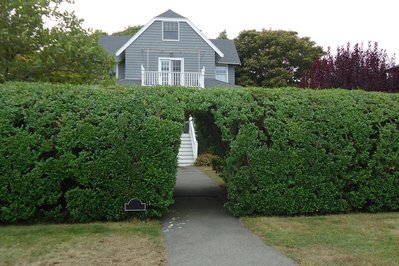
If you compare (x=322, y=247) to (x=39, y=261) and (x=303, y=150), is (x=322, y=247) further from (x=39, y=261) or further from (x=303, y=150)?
(x=39, y=261)

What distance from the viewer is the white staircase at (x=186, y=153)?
20094 millimetres

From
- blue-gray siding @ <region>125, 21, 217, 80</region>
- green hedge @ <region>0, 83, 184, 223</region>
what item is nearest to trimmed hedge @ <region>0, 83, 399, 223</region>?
green hedge @ <region>0, 83, 184, 223</region>

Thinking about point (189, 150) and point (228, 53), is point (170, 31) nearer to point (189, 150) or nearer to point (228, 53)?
point (228, 53)

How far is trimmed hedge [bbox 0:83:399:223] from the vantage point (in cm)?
739

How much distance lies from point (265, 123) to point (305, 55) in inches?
1150

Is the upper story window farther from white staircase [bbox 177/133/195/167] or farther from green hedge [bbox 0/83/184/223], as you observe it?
green hedge [bbox 0/83/184/223]

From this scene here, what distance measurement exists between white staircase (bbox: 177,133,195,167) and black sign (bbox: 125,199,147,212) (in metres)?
12.1

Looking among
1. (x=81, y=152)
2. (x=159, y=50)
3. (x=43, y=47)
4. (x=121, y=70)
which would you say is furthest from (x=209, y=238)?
(x=121, y=70)

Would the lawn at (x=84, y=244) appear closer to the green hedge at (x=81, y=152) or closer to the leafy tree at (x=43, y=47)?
the green hedge at (x=81, y=152)

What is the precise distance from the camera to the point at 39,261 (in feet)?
17.7

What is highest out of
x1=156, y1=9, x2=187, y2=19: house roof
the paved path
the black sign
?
x1=156, y1=9, x2=187, y2=19: house roof

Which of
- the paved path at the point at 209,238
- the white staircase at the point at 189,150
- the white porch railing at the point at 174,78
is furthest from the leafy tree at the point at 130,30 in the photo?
the paved path at the point at 209,238

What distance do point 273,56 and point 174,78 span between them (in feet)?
48.8

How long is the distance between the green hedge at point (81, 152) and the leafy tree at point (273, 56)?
26.4 m
